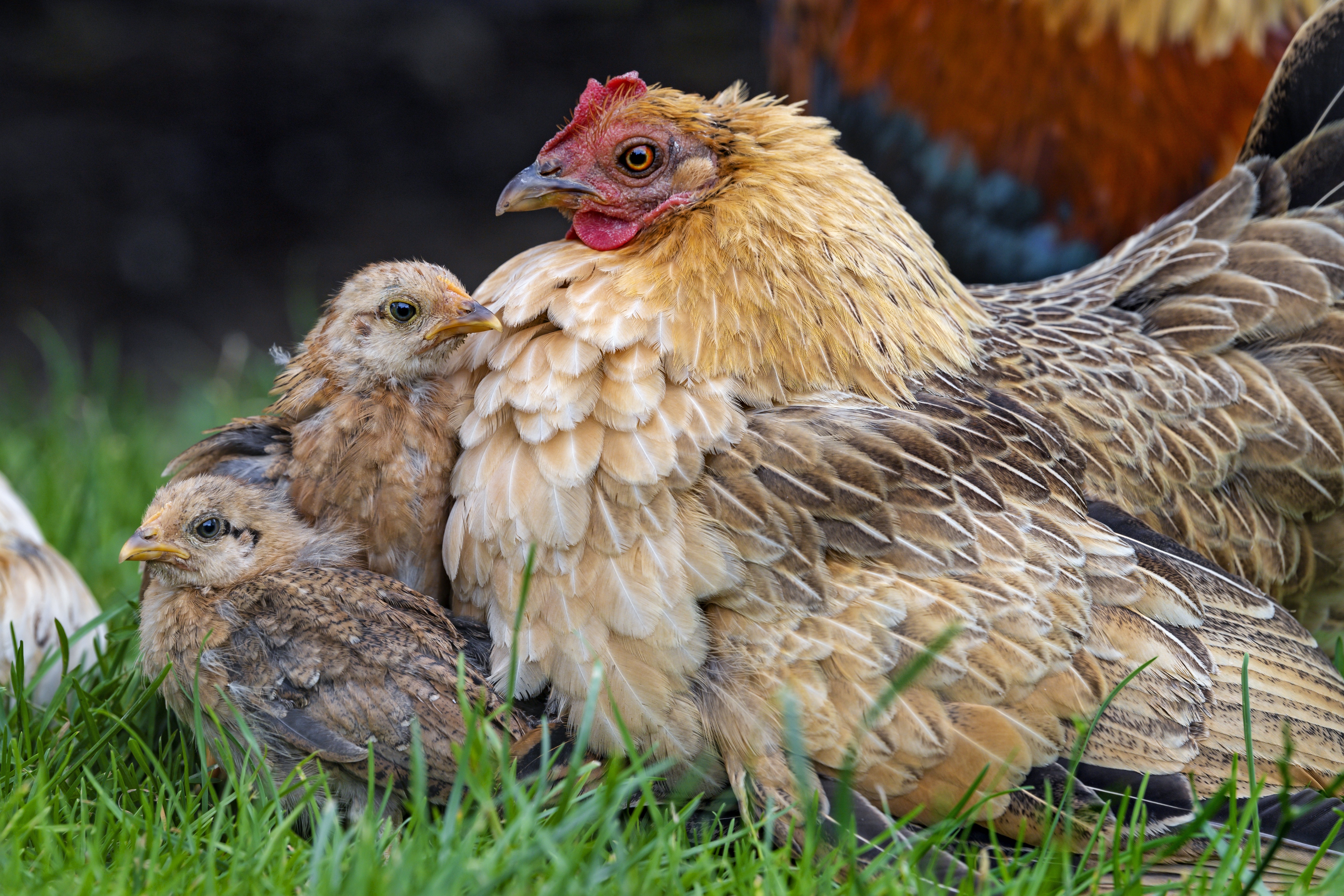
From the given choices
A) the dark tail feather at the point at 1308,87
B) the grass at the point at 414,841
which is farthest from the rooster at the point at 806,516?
the dark tail feather at the point at 1308,87

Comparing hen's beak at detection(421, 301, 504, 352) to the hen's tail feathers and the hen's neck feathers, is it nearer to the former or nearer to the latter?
the hen's neck feathers

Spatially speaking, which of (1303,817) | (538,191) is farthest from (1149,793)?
(538,191)

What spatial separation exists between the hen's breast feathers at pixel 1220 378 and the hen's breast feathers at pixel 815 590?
12.5 inches

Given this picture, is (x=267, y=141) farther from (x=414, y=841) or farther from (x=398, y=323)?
(x=414, y=841)

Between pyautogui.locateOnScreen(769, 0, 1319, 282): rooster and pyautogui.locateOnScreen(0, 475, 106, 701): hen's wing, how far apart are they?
7.31ft

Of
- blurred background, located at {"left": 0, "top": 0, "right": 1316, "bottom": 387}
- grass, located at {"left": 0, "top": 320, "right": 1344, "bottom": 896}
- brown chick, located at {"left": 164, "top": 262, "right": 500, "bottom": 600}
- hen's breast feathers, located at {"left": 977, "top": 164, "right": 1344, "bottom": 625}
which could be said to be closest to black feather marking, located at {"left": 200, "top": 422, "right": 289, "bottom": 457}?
brown chick, located at {"left": 164, "top": 262, "right": 500, "bottom": 600}

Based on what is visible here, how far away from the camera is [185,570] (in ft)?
6.58

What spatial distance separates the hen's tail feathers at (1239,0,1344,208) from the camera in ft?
8.22

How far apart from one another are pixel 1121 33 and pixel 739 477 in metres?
1.83

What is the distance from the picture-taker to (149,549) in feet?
6.41

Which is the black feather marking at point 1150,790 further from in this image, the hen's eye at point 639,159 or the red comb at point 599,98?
the red comb at point 599,98

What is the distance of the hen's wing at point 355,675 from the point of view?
1.80 m

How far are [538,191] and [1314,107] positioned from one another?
1.65 metres

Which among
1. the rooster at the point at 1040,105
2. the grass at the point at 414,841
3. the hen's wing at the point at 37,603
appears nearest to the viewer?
the grass at the point at 414,841
